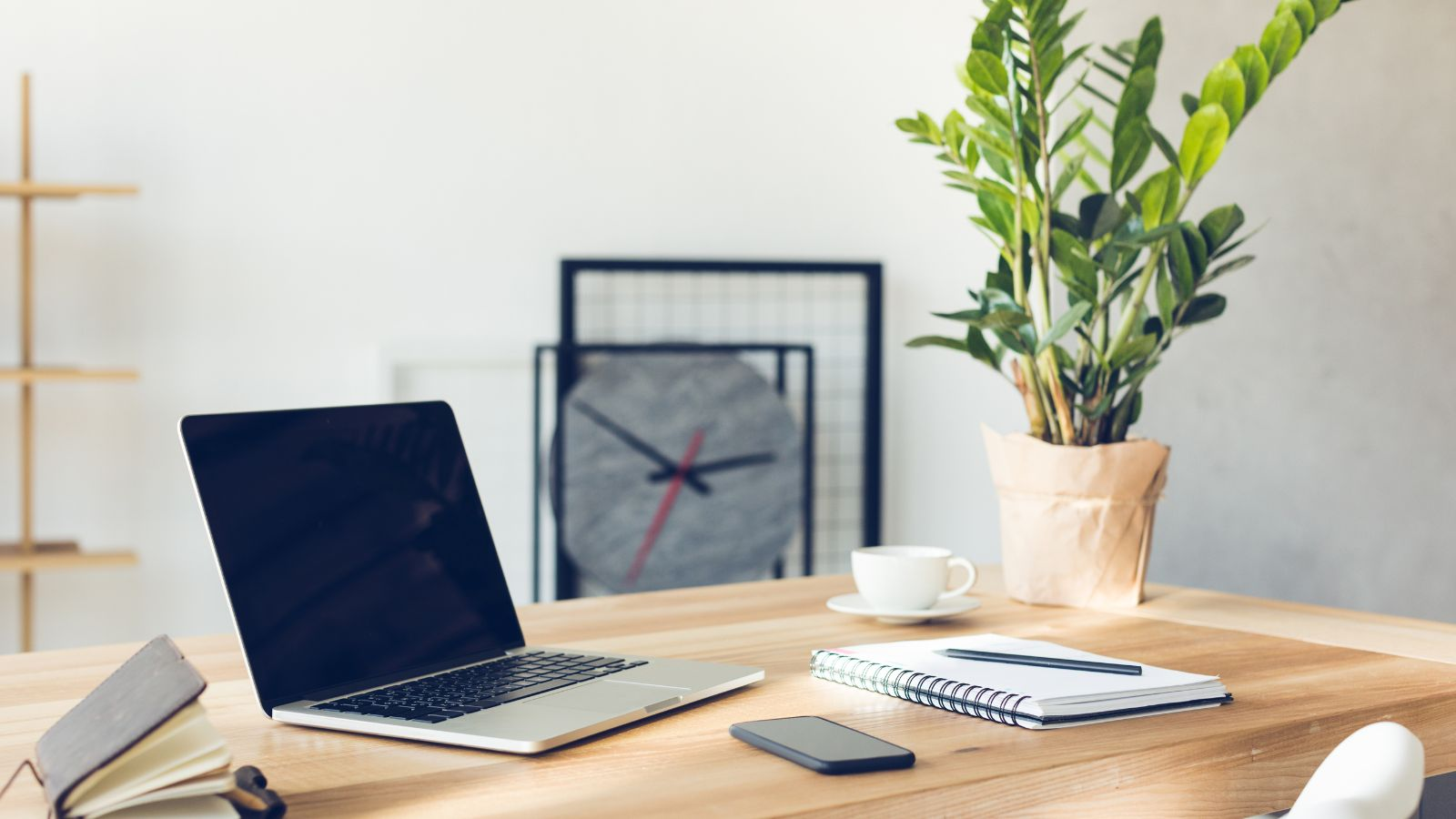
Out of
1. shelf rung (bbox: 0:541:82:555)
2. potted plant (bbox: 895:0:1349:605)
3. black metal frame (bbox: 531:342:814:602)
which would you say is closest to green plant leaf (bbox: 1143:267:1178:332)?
potted plant (bbox: 895:0:1349:605)

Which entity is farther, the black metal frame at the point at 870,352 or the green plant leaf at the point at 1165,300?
the black metal frame at the point at 870,352

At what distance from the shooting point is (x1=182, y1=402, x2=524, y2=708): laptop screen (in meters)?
0.80

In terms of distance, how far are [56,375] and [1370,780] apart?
2.13 metres

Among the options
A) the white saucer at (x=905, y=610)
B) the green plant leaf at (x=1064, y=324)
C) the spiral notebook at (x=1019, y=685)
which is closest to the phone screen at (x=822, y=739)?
the spiral notebook at (x=1019, y=685)

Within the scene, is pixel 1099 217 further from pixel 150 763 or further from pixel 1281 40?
pixel 150 763

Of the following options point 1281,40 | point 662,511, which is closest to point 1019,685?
point 1281,40

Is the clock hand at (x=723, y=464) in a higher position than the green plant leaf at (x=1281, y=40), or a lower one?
lower

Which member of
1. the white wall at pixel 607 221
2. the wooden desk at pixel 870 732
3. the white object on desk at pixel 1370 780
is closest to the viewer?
the white object on desk at pixel 1370 780

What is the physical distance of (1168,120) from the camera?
2752 mm

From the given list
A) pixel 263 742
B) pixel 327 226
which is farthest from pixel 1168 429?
pixel 263 742

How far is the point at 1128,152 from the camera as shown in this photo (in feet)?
4.15

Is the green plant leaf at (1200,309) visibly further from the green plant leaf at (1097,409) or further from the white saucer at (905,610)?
the white saucer at (905,610)

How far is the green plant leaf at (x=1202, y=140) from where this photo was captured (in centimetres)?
121

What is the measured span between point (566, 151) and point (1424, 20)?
1.80m
